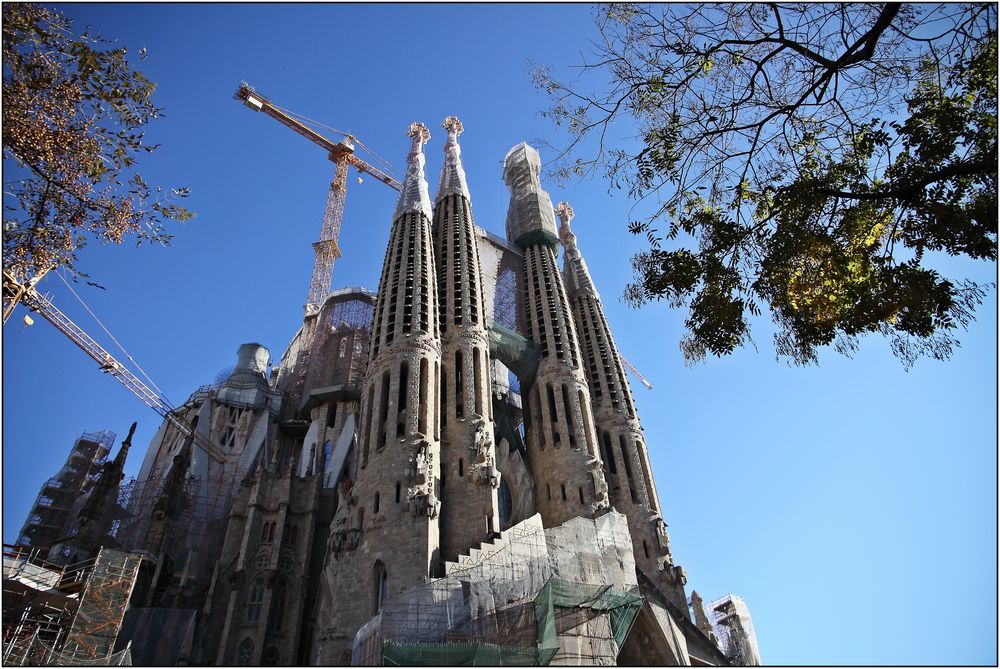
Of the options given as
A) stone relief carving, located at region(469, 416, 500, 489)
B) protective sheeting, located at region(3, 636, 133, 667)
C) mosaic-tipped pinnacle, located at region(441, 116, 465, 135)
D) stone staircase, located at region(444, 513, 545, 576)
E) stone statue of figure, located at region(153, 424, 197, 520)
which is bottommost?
protective sheeting, located at region(3, 636, 133, 667)

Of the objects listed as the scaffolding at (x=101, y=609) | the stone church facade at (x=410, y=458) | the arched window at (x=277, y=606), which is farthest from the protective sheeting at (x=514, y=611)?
the arched window at (x=277, y=606)

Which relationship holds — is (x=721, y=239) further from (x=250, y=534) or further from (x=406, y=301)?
(x=250, y=534)

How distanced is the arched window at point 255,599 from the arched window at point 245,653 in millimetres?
908

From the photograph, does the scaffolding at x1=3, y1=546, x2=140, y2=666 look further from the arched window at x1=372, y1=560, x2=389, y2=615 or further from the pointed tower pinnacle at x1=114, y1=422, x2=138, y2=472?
the pointed tower pinnacle at x1=114, y1=422, x2=138, y2=472

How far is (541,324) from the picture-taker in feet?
136

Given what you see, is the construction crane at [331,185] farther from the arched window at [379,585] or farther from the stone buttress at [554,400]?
the arched window at [379,585]

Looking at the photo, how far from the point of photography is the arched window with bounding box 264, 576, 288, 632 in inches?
1188

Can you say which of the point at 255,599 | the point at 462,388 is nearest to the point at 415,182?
the point at 462,388

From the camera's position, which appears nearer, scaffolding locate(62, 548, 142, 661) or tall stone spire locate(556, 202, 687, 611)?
scaffolding locate(62, 548, 142, 661)

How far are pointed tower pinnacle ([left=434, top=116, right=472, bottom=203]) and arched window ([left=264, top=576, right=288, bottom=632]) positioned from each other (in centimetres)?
2558

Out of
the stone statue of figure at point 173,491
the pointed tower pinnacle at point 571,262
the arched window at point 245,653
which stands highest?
the pointed tower pinnacle at point 571,262

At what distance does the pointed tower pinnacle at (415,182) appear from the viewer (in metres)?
41.2

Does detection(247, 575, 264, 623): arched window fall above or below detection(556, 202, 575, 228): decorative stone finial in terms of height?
below

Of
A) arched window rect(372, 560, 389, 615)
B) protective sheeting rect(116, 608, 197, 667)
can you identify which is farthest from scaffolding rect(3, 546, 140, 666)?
arched window rect(372, 560, 389, 615)
